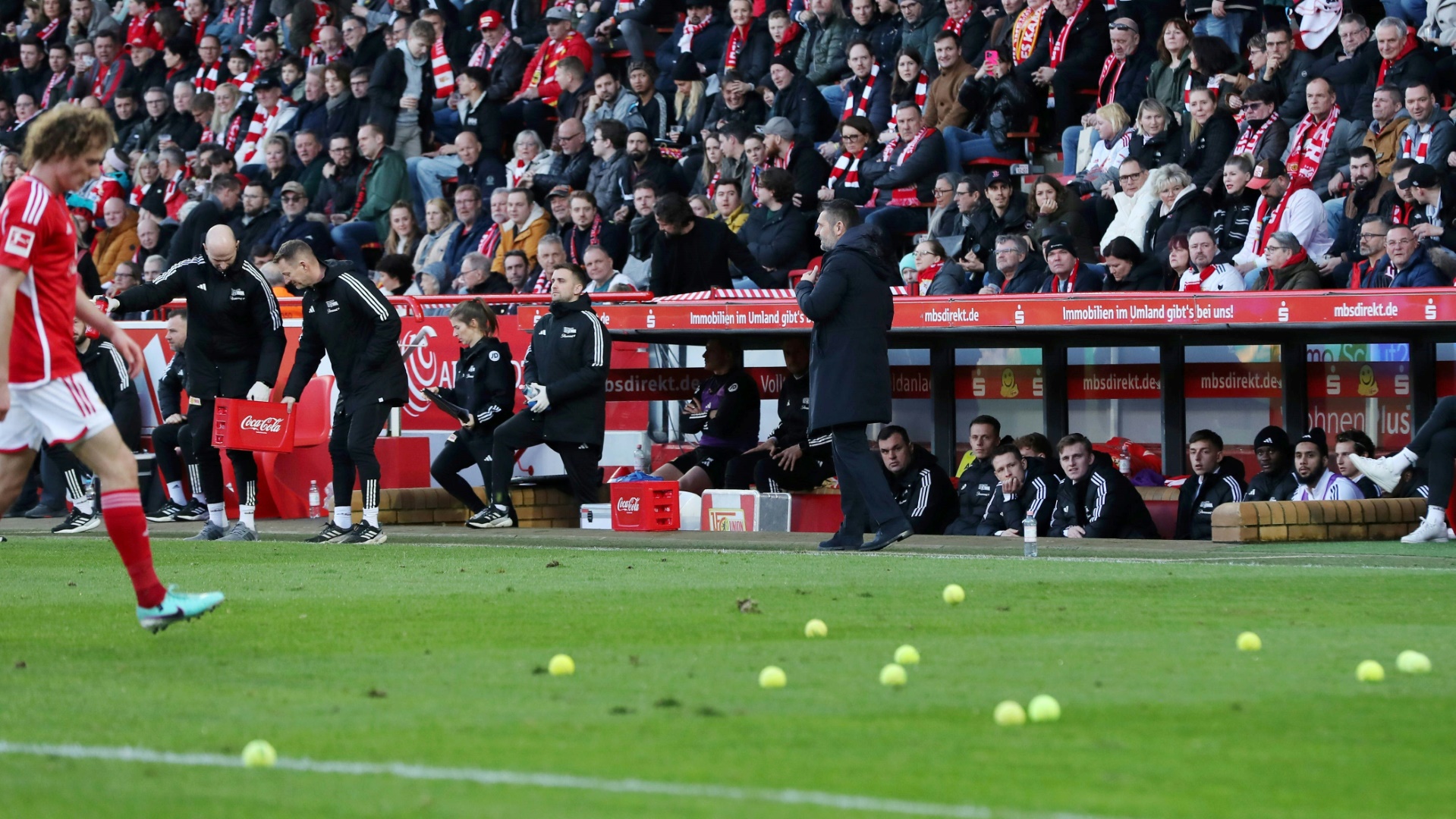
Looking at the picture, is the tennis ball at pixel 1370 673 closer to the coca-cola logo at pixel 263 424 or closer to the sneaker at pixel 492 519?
the coca-cola logo at pixel 263 424

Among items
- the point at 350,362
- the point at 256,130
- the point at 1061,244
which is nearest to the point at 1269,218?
the point at 1061,244

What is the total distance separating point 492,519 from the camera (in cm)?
1484

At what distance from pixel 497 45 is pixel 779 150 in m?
6.27

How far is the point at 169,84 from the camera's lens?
26188 mm

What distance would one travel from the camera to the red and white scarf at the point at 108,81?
26.7 m

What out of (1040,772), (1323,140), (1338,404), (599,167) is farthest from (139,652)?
(599,167)

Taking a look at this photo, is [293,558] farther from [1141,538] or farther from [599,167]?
[599,167]

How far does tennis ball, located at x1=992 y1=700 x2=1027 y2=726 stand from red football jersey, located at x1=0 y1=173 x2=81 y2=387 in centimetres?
395

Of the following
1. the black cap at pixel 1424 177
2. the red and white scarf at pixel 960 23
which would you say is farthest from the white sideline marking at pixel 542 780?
the red and white scarf at pixel 960 23

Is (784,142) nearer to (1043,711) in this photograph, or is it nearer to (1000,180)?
(1000,180)

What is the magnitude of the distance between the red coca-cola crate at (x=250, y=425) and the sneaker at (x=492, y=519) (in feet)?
5.52

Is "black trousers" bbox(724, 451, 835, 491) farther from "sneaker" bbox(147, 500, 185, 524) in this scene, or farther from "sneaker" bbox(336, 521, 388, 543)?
"sneaker" bbox(147, 500, 185, 524)

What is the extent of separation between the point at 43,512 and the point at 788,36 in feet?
29.8

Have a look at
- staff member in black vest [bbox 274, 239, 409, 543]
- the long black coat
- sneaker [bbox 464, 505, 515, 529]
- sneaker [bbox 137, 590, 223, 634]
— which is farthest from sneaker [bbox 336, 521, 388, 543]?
sneaker [bbox 137, 590, 223, 634]
